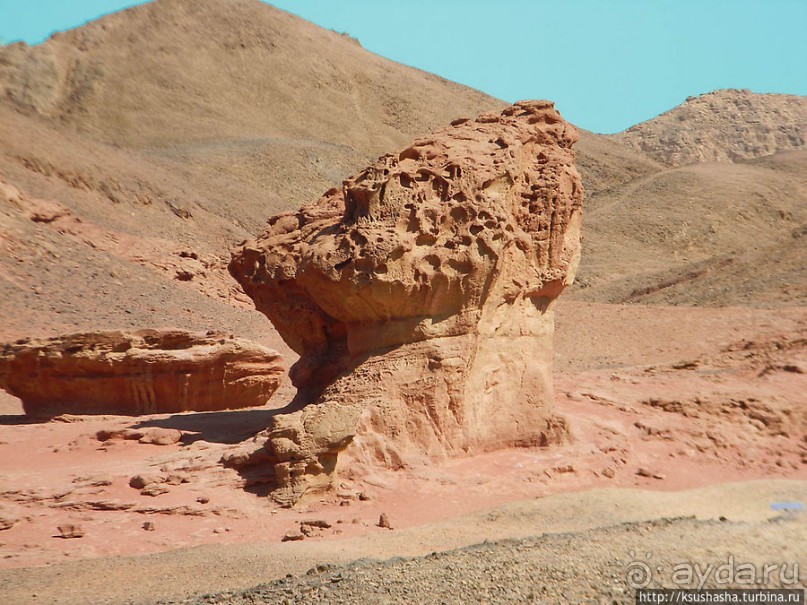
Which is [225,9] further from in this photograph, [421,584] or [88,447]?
[421,584]

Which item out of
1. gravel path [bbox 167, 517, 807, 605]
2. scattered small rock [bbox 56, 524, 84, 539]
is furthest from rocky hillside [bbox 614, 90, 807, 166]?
scattered small rock [bbox 56, 524, 84, 539]

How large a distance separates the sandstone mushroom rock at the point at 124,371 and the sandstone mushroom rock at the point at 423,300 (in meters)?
2.64

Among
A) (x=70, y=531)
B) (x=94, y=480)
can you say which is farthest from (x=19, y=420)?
(x=70, y=531)

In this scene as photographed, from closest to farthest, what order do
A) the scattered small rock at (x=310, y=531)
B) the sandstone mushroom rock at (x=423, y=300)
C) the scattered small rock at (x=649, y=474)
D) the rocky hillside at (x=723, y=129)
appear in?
1. the scattered small rock at (x=310, y=531)
2. the sandstone mushroom rock at (x=423, y=300)
3. the scattered small rock at (x=649, y=474)
4. the rocky hillside at (x=723, y=129)

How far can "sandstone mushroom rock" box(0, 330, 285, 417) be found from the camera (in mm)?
14078

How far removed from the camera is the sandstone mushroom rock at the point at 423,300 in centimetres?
1005

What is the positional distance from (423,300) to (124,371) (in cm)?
558

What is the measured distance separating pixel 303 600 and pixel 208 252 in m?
29.5

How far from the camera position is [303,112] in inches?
2579

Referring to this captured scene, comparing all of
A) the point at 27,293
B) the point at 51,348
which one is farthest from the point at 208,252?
the point at 51,348

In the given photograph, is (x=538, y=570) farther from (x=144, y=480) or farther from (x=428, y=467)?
(x=144, y=480)

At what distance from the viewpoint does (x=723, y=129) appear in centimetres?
7825

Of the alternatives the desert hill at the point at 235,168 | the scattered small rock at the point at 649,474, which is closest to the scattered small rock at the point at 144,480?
the scattered small rock at the point at 649,474

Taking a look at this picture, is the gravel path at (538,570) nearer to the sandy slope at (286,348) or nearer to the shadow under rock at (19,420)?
the sandy slope at (286,348)
